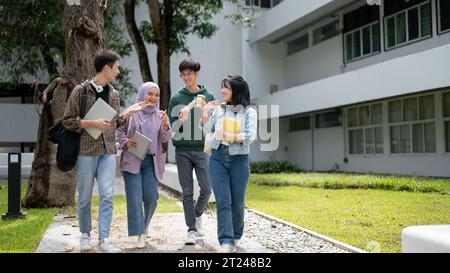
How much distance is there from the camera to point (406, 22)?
59.2 feet

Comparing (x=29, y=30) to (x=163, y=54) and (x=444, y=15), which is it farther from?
(x=444, y=15)

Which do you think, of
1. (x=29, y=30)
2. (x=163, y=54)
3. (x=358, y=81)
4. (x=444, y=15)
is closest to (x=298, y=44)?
(x=358, y=81)

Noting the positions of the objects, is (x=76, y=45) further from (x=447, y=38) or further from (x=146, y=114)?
(x=447, y=38)

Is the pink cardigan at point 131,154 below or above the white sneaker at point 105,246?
above

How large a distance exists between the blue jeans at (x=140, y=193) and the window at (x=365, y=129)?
630 inches

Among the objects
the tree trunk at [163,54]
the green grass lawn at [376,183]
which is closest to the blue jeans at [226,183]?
the green grass lawn at [376,183]

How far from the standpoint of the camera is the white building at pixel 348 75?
16703 mm

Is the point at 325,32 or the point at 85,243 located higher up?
the point at 325,32

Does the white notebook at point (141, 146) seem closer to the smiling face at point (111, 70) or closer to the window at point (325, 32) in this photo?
the smiling face at point (111, 70)

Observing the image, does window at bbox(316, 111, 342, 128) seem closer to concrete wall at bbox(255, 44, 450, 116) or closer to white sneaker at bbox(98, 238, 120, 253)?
concrete wall at bbox(255, 44, 450, 116)

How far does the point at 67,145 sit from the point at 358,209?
5760 mm

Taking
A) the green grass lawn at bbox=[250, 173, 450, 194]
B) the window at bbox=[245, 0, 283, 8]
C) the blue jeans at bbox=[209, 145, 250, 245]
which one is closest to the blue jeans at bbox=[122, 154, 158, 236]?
the blue jeans at bbox=[209, 145, 250, 245]
